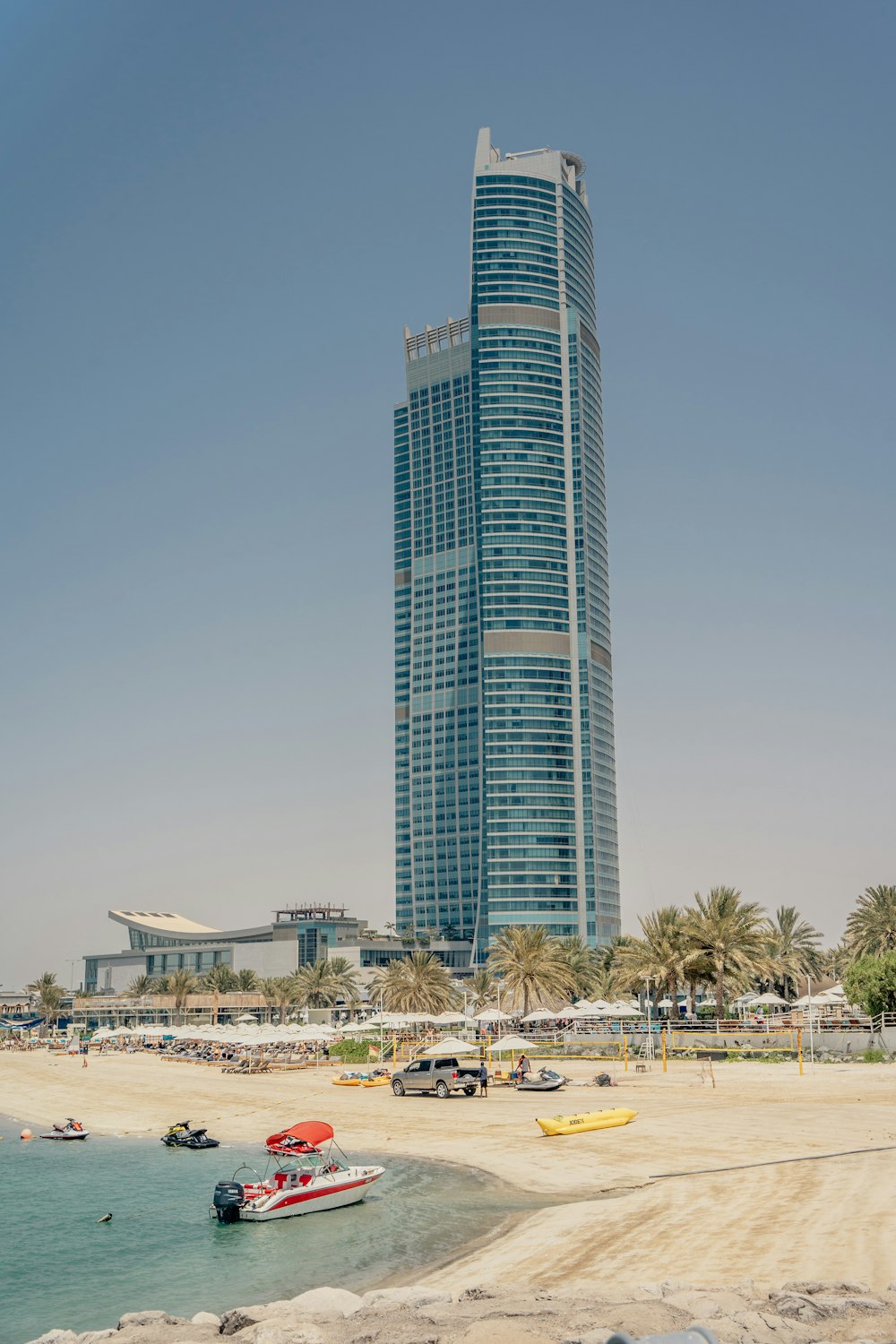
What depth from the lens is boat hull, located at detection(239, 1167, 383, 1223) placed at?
30.9 m

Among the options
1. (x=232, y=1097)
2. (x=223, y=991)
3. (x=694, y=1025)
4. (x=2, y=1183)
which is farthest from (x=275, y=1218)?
(x=223, y=991)

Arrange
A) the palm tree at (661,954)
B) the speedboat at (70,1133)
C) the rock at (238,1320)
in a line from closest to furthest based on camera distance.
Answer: the rock at (238,1320) < the speedboat at (70,1133) < the palm tree at (661,954)

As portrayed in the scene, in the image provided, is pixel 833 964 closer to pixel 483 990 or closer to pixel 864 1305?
pixel 483 990

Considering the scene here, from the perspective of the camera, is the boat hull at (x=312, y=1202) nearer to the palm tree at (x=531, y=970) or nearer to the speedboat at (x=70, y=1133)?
the speedboat at (x=70, y=1133)

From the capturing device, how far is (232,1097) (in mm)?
61688

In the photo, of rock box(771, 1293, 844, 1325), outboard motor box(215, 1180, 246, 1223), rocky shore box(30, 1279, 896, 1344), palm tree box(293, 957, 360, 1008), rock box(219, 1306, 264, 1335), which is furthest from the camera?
palm tree box(293, 957, 360, 1008)

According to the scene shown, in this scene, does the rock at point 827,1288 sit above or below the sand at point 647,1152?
above

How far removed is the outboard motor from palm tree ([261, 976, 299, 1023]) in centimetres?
10700

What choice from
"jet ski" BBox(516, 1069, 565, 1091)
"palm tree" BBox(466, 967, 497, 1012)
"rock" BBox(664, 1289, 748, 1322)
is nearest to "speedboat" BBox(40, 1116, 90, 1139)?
"jet ski" BBox(516, 1069, 565, 1091)

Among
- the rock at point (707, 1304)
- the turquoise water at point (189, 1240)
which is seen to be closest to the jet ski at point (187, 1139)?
the turquoise water at point (189, 1240)

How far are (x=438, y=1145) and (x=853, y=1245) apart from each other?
22191mm

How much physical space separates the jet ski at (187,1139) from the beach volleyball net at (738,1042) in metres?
30.4

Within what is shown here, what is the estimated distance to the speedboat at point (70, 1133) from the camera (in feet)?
166

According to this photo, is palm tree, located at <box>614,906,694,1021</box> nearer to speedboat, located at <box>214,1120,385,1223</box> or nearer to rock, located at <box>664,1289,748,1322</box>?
speedboat, located at <box>214,1120,385,1223</box>
